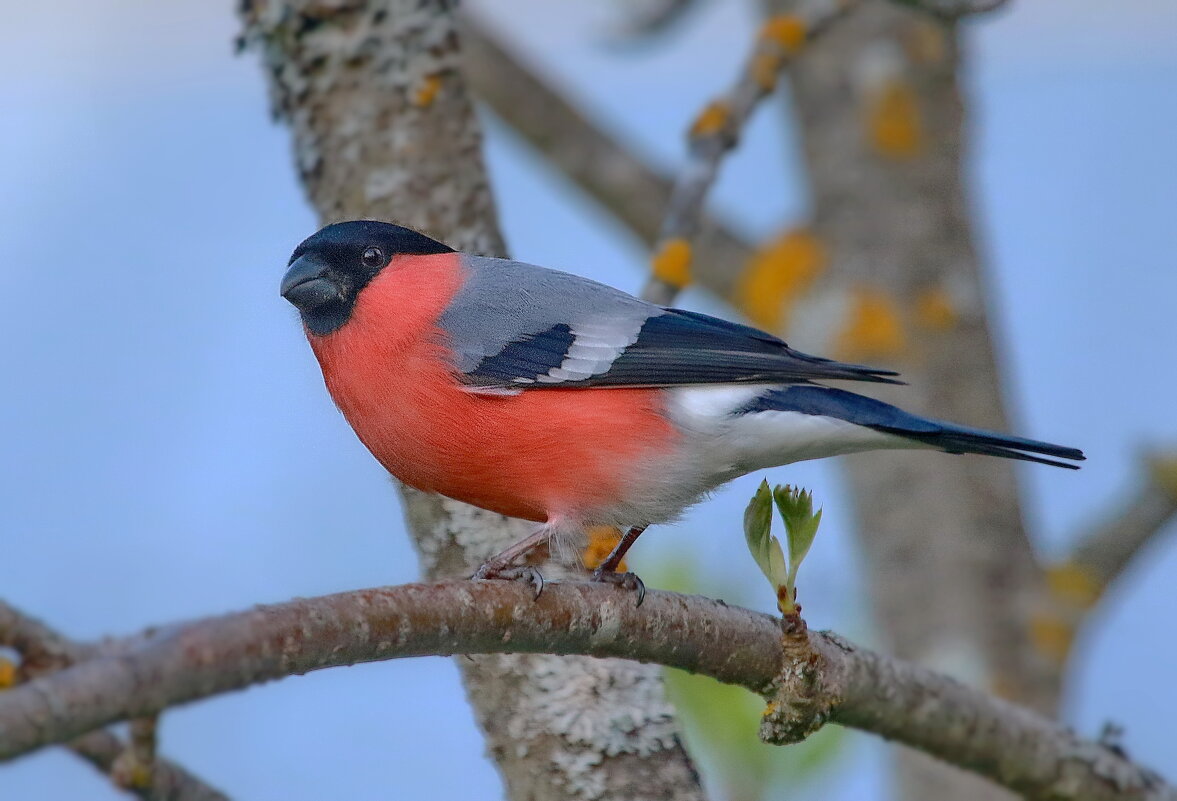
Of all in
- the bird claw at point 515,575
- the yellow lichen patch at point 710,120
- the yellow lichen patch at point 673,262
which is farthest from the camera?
the yellow lichen patch at point 710,120

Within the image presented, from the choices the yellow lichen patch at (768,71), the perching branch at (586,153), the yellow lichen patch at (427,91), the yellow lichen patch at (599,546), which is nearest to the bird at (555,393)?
the yellow lichen patch at (599,546)

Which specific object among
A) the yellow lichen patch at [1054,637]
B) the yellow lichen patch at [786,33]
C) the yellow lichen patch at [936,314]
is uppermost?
the yellow lichen patch at [936,314]

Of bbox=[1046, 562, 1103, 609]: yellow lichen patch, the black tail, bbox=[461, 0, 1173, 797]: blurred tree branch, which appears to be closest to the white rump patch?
the black tail

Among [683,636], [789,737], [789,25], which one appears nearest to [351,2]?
[789,25]

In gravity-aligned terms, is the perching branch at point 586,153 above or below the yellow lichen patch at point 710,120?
above

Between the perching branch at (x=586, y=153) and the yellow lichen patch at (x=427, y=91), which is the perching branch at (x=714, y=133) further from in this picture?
the perching branch at (x=586, y=153)

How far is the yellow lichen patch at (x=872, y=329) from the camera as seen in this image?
467 centimetres

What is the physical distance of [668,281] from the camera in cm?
327

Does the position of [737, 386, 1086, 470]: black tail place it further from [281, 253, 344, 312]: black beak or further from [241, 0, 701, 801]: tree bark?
[281, 253, 344, 312]: black beak

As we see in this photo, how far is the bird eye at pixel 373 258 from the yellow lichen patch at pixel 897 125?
2.64 m

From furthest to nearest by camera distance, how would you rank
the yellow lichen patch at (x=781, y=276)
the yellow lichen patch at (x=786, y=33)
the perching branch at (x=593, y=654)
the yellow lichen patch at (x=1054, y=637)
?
the yellow lichen patch at (x=781, y=276) → the yellow lichen patch at (x=1054, y=637) → the yellow lichen patch at (x=786, y=33) → the perching branch at (x=593, y=654)

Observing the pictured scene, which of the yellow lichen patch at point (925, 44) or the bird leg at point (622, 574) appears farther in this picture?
the yellow lichen patch at point (925, 44)

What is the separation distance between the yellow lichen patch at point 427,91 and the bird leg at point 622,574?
1217 mm

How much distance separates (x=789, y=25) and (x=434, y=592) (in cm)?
227
